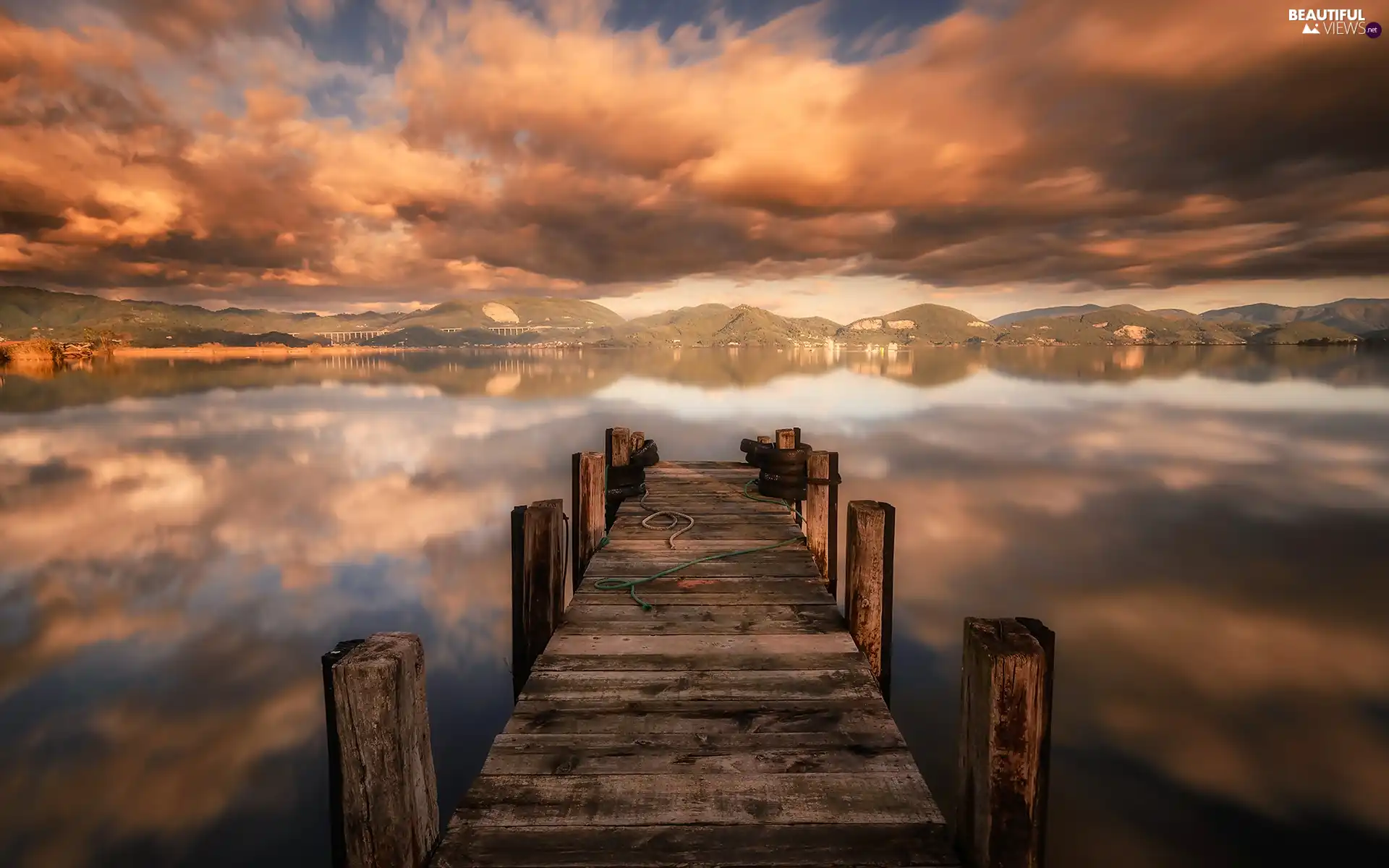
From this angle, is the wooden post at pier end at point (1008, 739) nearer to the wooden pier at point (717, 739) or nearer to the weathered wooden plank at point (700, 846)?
A: the wooden pier at point (717, 739)

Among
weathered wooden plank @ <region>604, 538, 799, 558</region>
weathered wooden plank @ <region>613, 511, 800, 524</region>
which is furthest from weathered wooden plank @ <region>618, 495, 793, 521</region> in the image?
weathered wooden plank @ <region>604, 538, 799, 558</region>

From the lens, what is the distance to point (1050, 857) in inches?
260

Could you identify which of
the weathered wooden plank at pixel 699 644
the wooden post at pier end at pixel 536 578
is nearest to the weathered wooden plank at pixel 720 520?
the wooden post at pier end at pixel 536 578

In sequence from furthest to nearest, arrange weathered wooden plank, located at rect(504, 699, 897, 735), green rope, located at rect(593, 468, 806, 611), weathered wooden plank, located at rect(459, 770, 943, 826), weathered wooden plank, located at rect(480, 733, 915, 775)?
green rope, located at rect(593, 468, 806, 611), weathered wooden plank, located at rect(504, 699, 897, 735), weathered wooden plank, located at rect(480, 733, 915, 775), weathered wooden plank, located at rect(459, 770, 943, 826)

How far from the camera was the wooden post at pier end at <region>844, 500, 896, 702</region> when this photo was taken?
6.69 meters

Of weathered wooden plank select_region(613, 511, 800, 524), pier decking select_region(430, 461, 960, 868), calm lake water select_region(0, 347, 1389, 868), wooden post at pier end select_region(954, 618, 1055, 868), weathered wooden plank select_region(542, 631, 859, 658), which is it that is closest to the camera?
wooden post at pier end select_region(954, 618, 1055, 868)

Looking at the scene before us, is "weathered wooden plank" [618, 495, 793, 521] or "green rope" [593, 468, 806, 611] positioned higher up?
"weathered wooden plank" [618, 495, 793, 521]

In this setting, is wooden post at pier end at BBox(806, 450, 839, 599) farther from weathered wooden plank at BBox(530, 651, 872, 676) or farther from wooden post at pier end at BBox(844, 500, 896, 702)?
weathered wooden plank at BBox(530, 651, 872, 676)

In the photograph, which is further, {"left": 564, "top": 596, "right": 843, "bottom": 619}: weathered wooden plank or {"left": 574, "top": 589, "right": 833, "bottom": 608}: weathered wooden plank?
{"left": 574, "top": 589, "right": 833, "bottom": 608}: weathered wooden plank

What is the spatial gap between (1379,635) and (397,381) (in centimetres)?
8003

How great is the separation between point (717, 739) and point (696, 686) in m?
0.84

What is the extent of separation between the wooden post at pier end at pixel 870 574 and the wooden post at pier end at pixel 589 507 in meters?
4.52

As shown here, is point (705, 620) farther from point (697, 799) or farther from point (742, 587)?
point (697, 799)

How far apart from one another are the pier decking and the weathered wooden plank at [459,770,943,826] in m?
0.01
